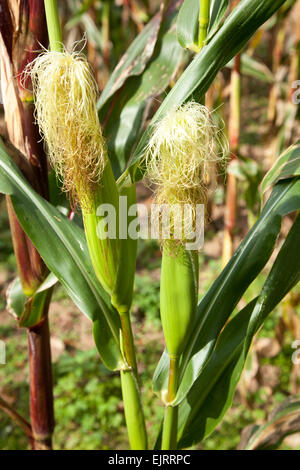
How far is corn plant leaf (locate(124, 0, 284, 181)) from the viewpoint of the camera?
1.84 ft

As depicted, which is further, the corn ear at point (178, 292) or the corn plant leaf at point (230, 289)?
the corn plant leaf at point (230, 289)

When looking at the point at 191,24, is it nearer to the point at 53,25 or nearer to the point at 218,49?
the point at 218,49

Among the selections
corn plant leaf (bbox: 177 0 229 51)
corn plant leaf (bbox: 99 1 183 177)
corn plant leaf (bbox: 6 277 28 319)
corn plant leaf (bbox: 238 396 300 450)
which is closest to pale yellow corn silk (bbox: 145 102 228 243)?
corn plant leaf (bbox: 177 0 229 51)

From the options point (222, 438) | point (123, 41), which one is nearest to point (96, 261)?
point (222, 438)

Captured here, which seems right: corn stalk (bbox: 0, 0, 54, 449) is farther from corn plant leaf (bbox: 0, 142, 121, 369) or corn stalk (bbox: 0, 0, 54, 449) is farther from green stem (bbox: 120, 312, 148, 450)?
green stem (bbox: 120, 312, 148, 450)

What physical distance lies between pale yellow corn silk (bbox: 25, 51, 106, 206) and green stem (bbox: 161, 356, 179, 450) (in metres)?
0.31

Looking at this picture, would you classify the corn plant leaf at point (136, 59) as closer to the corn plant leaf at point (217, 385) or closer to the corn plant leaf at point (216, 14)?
the corn plant leaf at point (216, 14)

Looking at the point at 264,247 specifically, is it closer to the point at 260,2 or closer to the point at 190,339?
the point at 190,339

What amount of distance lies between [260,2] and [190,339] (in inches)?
19.3

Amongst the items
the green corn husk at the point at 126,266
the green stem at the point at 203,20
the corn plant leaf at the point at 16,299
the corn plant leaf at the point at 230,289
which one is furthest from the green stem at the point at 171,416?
the green stem at the point at 203,20

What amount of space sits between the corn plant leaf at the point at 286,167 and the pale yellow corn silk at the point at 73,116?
30cm

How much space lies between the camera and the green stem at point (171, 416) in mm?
697

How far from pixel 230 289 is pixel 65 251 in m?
0.27

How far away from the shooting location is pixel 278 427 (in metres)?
0.96
